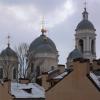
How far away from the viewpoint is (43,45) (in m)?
93.8

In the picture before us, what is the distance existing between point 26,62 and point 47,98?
38.4 metres

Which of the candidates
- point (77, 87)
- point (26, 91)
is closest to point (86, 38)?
point (26, 91)

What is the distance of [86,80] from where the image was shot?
31109 mm

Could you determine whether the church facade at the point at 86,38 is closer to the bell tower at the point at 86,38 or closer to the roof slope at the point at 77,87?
the bell tower at the point at 86,38

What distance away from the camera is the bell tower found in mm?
99125

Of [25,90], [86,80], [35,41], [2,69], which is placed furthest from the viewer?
[35,41]

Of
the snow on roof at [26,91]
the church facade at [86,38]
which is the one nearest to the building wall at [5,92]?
the snow on roof at [26,91]

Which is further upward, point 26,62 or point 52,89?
point 26,62

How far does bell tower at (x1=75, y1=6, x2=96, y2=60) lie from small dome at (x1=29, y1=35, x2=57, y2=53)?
6.05 meters

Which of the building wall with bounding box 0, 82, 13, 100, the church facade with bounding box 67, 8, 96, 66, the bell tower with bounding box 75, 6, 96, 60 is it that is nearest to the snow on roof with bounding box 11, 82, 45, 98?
the building wall with bounding box 0, 82, 13, 100

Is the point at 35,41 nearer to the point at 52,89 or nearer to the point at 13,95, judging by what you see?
the point at 13,95

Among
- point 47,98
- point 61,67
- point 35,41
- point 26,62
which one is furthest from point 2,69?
point 47,98

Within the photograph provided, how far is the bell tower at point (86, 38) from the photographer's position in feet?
325

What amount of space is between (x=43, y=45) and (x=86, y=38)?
36.2ft
